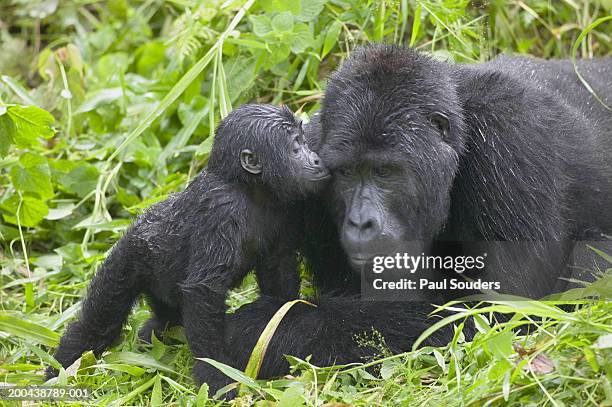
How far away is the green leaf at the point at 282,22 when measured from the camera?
6492 mm

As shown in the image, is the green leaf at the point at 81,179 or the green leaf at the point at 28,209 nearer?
the green leaf at the point at 28,209

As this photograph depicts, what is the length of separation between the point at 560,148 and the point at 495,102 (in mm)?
440

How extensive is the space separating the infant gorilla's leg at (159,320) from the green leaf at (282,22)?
213 centimetres

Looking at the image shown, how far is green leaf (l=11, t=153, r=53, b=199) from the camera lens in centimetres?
644

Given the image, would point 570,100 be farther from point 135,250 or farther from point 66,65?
point 66,65

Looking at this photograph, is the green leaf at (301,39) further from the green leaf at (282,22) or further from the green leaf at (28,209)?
the green leaf at (28,209)

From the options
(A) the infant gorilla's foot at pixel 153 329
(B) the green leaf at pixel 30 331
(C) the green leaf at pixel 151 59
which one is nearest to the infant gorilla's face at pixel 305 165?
(A) the infant gorilla's foot at pixel 153 329

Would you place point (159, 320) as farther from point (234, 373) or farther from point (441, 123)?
point (441, 123)

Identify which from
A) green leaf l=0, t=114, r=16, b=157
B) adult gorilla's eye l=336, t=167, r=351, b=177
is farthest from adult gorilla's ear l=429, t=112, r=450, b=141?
green leaf l=0, t=114, r=16, b=157

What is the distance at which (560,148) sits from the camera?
5.08 m

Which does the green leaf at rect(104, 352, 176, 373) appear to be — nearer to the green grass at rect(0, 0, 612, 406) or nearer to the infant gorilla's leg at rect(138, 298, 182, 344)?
the green grass at rect(0, 0, 612, 406)

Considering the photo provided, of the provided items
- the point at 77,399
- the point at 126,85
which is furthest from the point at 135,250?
the point at 126,85

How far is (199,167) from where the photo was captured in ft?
23.1

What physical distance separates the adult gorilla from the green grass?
0.66 ft
